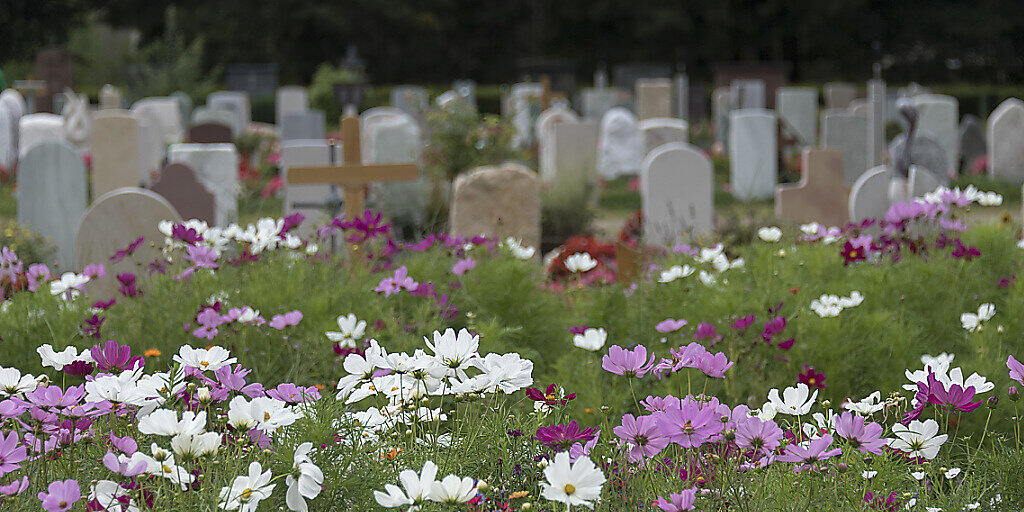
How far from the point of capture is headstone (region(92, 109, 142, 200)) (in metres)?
8.80

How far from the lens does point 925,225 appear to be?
14.9 ft

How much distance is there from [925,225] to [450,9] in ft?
94.4

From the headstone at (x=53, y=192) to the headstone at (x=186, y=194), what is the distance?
71cm

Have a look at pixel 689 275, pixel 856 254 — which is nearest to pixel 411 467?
pixel 689 275

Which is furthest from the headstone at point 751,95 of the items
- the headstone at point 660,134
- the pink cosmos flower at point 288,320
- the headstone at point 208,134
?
the pink cosmos flower at point 288,320

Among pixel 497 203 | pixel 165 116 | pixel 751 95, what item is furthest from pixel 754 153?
pixel 165 116

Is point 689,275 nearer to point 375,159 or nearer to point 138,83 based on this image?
point 375,159

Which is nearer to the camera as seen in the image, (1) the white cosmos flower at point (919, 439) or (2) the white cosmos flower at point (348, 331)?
(1) the white cosmos flower at point (919, 439)

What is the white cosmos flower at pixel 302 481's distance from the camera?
69.8 inches

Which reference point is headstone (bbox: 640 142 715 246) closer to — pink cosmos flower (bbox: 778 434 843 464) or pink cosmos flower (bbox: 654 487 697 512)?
pink cosmos flower (bbox: 778 434 843 464)

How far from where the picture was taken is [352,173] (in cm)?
686

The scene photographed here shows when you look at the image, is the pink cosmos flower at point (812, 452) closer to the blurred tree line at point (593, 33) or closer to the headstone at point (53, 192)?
the headstone at point (53, 192)

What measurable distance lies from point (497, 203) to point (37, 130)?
7.29 m

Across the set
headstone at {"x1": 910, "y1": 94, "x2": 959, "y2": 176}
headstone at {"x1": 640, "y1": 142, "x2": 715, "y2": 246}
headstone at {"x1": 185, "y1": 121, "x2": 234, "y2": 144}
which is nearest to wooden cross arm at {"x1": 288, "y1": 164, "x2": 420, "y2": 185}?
headstone at {"x1": 640, "y1": 142, "x2": 715, "y2": 246}
